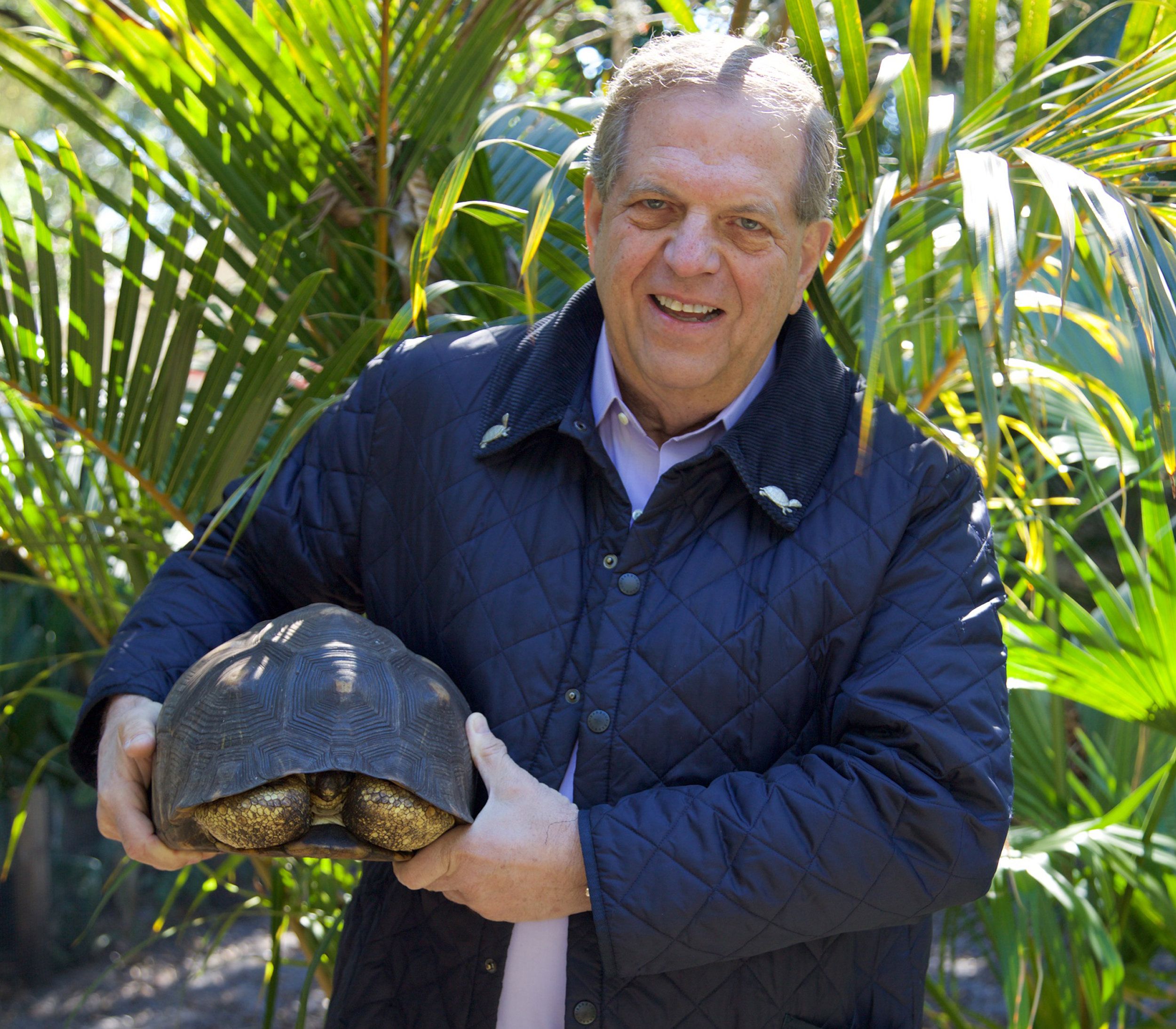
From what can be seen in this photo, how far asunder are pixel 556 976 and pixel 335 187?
1751 mm

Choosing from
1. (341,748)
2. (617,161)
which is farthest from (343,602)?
(617,161)

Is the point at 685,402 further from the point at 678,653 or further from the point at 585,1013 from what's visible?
the point at 585,1013

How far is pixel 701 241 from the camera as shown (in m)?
1.64

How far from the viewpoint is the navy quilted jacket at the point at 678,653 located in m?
1.50

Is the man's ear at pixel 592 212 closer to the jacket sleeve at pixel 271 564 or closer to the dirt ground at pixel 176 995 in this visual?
the jacket sleeve at pixel 271 564

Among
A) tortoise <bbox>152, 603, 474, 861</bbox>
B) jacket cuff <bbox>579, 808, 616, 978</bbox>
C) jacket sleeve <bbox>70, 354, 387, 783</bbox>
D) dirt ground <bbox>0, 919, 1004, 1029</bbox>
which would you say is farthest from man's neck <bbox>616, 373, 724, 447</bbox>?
dirt ground <bbox>0, 919, 1004, 1029</bbox>

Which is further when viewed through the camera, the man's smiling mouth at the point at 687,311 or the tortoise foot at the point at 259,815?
the man's smiling mouth at the point at 687,311

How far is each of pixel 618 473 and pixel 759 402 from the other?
250 millimetres

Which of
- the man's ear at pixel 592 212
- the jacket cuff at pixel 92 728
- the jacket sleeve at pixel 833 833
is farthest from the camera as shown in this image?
the man's ear at pixel 592 212

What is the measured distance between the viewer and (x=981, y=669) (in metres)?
1.57

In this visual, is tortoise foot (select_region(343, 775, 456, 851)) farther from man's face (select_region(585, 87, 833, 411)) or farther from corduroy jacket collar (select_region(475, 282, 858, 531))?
man's face (select_region(585, 87, 833, 411))

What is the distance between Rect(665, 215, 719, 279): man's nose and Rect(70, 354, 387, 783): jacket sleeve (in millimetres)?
604

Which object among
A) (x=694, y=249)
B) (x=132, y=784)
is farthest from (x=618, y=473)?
(x=132, y=784)

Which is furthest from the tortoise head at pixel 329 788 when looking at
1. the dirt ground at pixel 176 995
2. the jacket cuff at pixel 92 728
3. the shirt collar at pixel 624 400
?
the dirt ground at pixel 176 995
